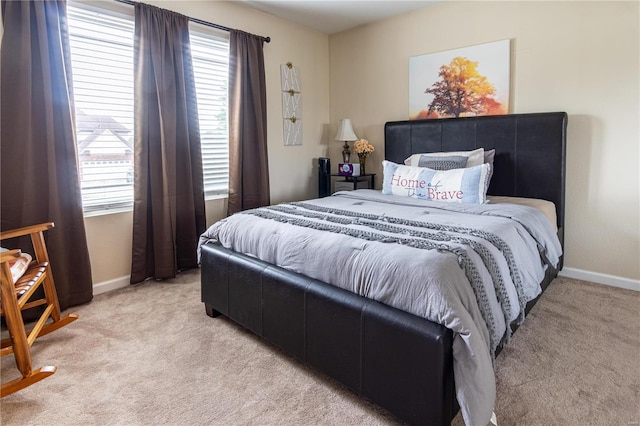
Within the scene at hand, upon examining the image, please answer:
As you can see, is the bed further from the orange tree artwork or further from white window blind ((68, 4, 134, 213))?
white window blind ((68, 4, 134, 213))

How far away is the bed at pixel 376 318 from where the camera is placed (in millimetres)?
1344

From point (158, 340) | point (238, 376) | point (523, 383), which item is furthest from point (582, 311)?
point (158, 340)

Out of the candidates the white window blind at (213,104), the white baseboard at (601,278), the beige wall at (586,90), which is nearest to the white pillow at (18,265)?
the white window blind at (213,104)

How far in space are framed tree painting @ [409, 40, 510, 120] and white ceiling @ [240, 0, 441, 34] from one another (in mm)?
503

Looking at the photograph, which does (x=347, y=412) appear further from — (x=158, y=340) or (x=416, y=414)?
(x=158, y=340)

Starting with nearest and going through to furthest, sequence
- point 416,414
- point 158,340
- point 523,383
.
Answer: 1. point 416,414
2. point 523,383
3. point 158,340

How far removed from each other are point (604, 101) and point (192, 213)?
11.0 ft

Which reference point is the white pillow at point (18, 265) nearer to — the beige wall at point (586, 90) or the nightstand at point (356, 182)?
the nightstand at point (356, 182)

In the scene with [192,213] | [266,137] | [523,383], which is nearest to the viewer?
[523,383]

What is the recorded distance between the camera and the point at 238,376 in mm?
1836

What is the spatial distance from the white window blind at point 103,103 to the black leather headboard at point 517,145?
2.59m

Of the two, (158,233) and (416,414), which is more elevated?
(158,233)

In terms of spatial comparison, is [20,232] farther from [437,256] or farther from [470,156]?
[470,156]

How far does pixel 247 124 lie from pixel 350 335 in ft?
8.44
